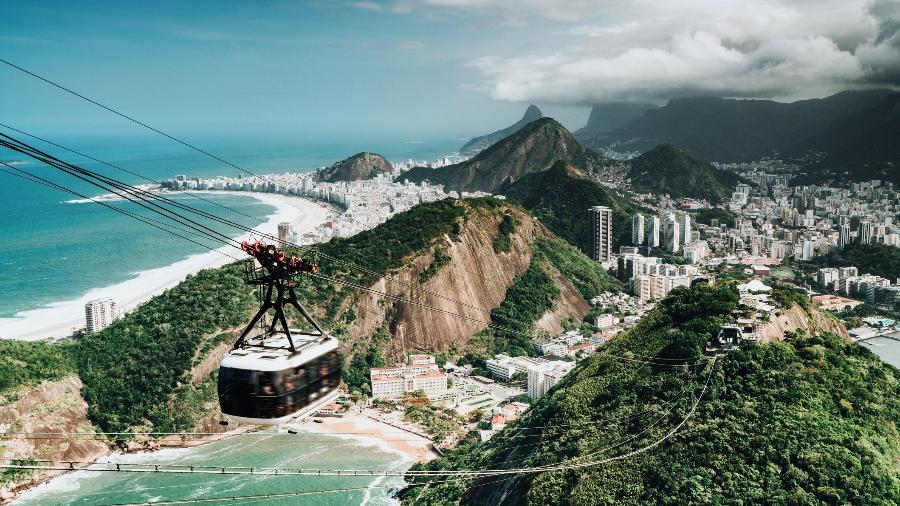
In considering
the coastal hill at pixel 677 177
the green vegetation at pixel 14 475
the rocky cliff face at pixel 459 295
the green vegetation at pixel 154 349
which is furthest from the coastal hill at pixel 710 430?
the coastal hill at pixel 677 177

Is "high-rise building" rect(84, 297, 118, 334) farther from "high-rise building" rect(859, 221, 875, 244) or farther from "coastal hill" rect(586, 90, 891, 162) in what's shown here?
"coastal hill" rect(586, 90, 891, 162)

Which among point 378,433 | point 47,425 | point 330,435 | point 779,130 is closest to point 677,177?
point 378,433

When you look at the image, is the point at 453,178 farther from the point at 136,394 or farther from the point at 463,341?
the point at 136,394

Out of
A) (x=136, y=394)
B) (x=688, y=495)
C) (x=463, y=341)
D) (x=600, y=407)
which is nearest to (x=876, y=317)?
(x=463, y=341)

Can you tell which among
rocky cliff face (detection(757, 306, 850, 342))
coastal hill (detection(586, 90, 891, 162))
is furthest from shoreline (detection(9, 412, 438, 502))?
coastal hill (detection(586, 90, 891, 162))

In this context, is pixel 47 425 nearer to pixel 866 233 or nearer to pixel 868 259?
pixel 868 259
